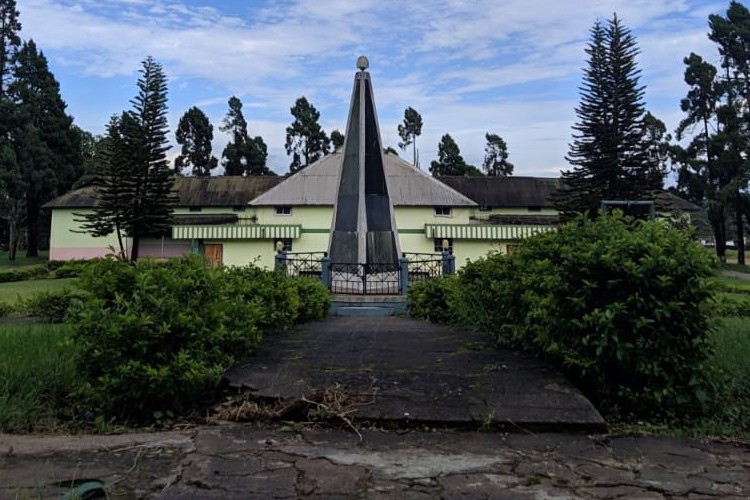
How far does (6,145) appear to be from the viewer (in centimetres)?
2772

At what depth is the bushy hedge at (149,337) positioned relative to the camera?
9.06 ft

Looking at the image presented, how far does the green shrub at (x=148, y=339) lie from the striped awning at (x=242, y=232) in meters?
21.8

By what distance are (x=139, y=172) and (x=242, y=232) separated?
5510mm

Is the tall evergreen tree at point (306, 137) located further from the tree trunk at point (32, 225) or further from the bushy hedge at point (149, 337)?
the bushy hedge at point (149, 337)

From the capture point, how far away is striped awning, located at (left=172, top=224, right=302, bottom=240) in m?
24.8

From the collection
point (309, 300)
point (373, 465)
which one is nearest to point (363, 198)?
point (309, 300)

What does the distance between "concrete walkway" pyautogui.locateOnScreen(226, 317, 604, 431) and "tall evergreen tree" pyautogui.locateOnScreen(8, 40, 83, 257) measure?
100 feet

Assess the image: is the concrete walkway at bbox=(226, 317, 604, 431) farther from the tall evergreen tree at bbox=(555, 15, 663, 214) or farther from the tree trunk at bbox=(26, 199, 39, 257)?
the tree trunk at bbox=(26, 199, 39, 257)

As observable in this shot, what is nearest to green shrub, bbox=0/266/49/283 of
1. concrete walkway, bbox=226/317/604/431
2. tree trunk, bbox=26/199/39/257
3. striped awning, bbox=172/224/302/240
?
striped awning, bbox=172/224/302/240

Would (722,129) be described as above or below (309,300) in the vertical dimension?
above

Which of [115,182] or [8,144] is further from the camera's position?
[8,144]

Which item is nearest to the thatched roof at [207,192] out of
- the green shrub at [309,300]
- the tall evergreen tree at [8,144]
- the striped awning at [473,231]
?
the tall evergreen tree at [8,144]

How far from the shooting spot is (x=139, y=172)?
68.6ft

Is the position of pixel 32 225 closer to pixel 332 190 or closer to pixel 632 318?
pixel 332 190
